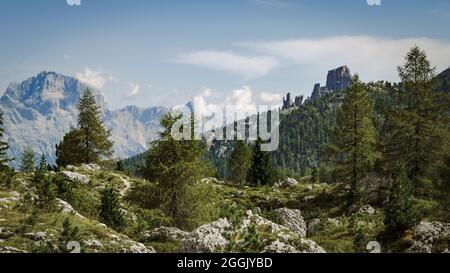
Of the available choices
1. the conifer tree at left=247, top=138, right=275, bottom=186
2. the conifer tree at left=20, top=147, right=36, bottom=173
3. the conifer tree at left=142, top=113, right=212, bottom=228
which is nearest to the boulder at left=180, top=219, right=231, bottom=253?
the conifer tree at left=142, top=113, right=212, bottom=228

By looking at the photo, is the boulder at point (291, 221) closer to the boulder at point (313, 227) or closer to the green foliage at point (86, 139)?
the boulder at point (313, 227)

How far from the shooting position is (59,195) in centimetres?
2270

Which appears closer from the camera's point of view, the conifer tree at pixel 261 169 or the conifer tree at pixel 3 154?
the conifer tree at pixel 3 154

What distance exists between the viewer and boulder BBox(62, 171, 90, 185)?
39.4 m

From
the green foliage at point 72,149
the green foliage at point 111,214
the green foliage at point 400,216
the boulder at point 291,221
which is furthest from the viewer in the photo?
the green foliage at point 72,149

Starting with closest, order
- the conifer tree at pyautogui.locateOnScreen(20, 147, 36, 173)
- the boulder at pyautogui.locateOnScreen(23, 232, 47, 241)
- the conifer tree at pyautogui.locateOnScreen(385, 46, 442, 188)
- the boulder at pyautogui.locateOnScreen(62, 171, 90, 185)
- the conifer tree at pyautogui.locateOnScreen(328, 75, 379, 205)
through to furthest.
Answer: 1. the boulder at pyautogui.locateOnScreen(23, 232, 47, 241)
2. the conifer tree at pyautogui.locateOnScreen(385, 46, 442, 188)
3. the boulder at pyautogui.locateOnScreen(62, 171, 90, 185)
4. the conifer tree at pyautogui.locateOnScreen(328, 75, 379, 205)
5. the conifer tree at pyautogui.locateOnScreen(20, 147, 36, 173)

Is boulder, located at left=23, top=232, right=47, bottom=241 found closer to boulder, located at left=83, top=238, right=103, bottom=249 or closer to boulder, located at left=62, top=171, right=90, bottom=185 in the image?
boulder, located at left=83, top=238, right=103, bottom=249

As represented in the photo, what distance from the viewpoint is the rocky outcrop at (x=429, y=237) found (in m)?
15.1

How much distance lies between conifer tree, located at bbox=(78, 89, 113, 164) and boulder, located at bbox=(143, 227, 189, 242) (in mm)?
36569

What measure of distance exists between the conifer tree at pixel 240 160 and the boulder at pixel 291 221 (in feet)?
142

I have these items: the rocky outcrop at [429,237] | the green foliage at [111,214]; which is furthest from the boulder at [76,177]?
the rocky outcrop at [429,237]

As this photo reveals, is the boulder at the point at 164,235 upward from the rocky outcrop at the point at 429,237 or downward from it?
downward

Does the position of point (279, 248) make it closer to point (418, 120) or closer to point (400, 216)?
point (400, 216)

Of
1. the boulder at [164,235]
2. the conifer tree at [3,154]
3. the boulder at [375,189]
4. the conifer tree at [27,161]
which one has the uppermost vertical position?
the conifer tree at [3,154]
